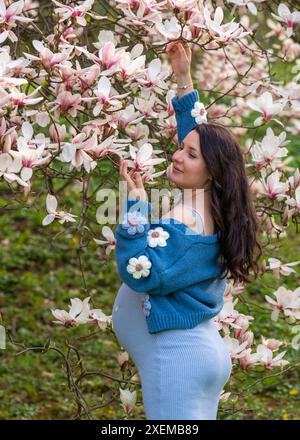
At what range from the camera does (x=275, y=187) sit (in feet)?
11.7

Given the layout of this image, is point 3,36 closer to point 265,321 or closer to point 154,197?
point 154,197

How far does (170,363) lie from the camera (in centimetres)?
291

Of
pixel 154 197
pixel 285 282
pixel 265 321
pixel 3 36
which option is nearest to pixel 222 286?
pixel 154 197

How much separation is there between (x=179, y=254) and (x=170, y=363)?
1.06 feet

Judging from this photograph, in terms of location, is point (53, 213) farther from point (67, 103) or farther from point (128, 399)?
point (128, 399)

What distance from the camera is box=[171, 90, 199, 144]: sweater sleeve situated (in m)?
3.26

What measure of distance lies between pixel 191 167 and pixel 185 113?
325 millimetres

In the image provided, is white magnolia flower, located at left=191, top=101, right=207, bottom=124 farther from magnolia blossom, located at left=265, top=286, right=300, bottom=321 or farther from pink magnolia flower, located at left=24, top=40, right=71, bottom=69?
magnolia blossom, located at left=265, top=286, right=300, bottom=321

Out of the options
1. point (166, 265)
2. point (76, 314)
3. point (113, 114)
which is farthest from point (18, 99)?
point (76, 314)

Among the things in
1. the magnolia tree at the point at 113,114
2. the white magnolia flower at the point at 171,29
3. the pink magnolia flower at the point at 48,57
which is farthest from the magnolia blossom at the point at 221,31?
the pink magnolia flower at the point at 48,57

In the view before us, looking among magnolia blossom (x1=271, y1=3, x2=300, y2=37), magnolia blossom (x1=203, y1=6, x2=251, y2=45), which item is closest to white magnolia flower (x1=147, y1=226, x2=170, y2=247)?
magnolia blossom (x1=203, y1=6, x2=251, y2=45)

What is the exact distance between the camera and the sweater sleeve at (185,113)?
3264 millimetres

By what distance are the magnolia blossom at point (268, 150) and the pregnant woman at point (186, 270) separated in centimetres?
42

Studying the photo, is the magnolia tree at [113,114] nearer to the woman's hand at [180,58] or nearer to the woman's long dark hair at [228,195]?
the woman's hand at [180,58]
